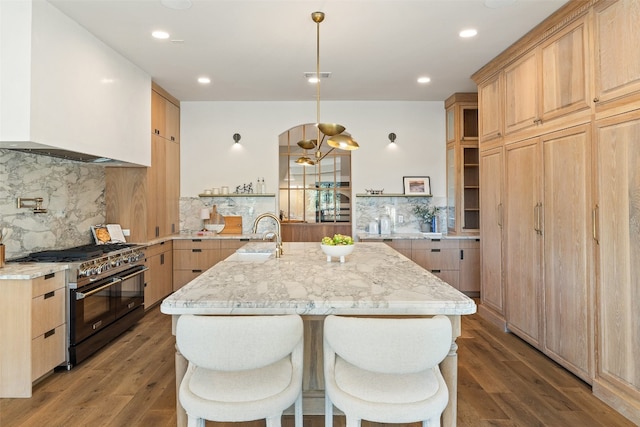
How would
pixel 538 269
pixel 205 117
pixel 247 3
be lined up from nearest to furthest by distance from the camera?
pixel 247 3 < pixel 538 269 < pixel 205 117

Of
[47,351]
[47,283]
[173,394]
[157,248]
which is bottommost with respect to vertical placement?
[173,394]

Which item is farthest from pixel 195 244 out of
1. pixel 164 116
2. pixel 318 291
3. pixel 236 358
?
pixel 236 358

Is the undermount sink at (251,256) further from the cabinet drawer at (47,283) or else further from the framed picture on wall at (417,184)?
the framed picture on wall at (417,184)

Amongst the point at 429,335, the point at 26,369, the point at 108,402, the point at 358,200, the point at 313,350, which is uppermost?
the point at 358,200

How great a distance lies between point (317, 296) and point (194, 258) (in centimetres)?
379

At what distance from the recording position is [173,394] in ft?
8.50

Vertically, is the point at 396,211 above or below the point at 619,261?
above

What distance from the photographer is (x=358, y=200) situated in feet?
19.0

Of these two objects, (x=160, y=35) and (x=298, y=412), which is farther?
(x=160, y=35)

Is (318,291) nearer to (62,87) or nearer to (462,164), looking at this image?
(62,87)

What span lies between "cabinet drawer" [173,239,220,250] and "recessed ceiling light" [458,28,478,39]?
3.82 meters

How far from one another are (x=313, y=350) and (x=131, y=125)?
3271mm

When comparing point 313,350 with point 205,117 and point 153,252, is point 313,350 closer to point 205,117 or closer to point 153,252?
point 153,252

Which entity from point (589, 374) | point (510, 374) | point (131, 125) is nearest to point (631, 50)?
point (589, 374)
